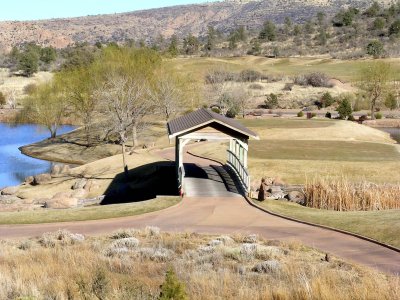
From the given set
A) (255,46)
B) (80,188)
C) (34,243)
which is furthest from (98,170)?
(255,46)

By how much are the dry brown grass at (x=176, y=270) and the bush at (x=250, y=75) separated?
291 ft

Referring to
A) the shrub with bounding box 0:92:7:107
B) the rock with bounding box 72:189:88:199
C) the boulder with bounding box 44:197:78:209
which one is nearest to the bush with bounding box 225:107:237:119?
the rock with bounding box 72:189:88:199

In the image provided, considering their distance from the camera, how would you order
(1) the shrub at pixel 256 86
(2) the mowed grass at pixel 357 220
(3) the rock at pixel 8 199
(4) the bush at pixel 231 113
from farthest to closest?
(1) the shrub at pixel 256 86 < (4) the bush at pixel 231 113 < (3) the rock at pixel 8 199 < (2) the mowed grass at pixel 357 220

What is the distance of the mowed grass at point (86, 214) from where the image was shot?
934 inches

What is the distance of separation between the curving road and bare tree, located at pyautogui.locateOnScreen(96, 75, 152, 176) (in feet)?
53.0

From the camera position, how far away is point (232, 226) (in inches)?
880

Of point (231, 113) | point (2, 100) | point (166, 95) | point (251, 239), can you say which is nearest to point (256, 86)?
point (231, 113)

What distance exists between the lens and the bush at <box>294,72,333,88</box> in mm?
98175

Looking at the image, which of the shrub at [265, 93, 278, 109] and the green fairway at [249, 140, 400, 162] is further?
the shrub at [265, 93, 278, 109]

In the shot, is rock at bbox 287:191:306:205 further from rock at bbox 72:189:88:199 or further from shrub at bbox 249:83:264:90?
shrub at bbox 249:83:264:90

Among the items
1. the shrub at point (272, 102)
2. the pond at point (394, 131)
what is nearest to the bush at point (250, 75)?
the shrub at point (272, 102)

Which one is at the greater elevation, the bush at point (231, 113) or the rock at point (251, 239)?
the rock at point (251, 239)

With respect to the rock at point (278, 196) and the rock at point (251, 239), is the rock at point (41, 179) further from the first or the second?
the rock at point (251, 239)

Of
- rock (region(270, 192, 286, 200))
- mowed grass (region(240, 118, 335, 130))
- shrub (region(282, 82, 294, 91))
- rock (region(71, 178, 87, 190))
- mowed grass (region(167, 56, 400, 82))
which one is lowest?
rock (region(71, 178, 87, 190))
